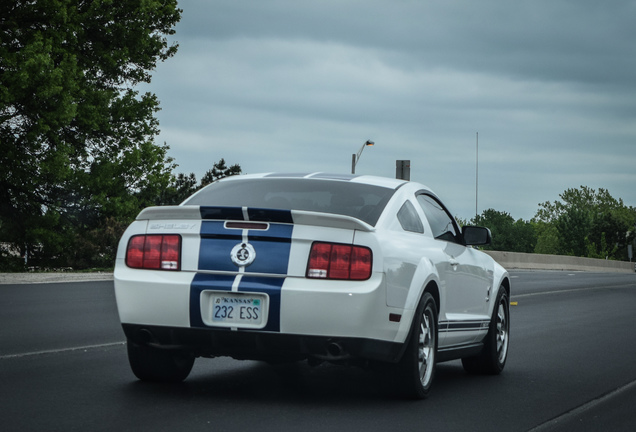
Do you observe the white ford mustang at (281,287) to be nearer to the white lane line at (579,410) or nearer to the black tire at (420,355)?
the black tire at (420,355)

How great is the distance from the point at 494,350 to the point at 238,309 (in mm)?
3382

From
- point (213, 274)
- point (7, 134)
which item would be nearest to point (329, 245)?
point (213, 274)

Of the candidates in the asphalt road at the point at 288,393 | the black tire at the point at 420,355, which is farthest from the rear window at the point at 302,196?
the asphalt road at the point at 288,393

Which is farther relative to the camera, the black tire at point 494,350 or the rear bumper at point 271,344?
the black tire at point 494,350

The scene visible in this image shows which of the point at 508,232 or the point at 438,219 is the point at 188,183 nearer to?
the point at 438,219

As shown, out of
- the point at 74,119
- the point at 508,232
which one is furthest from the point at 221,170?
the point at 508,232

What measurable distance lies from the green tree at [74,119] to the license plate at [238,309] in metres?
26.6

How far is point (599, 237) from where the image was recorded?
465 ft

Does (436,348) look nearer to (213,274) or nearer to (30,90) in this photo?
(213,274)

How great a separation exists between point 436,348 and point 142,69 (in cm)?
3330

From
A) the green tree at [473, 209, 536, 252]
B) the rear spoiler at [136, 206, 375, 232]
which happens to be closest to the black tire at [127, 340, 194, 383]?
the rear spoiler at [136, 206, 375, 232]

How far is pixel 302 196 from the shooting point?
744cm

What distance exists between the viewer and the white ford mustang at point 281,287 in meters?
6.28

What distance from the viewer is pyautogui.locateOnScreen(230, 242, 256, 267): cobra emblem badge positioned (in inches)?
251
